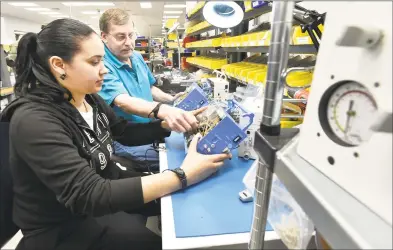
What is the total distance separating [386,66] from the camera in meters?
0.36

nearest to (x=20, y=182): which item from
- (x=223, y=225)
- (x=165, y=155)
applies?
(x=165, y=155)

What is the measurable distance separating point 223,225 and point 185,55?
21.7 feet

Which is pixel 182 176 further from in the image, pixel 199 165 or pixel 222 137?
pixel 222 137

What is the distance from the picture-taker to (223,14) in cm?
156

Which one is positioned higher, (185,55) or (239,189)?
(185,55)

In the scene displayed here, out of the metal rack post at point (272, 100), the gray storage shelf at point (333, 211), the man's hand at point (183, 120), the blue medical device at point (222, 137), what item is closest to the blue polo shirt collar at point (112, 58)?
the man's hand at point (183, 120)

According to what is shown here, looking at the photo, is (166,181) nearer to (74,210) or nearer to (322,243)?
(74,210)

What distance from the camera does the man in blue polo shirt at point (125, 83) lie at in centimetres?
170

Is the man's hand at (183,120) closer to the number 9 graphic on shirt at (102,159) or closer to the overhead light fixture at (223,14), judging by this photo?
the number 9 graphic on shirt at (102,159)

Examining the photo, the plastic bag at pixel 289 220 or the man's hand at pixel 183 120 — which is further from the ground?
the man's hand at pixel 183 120

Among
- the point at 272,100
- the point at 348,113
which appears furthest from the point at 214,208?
the point at 348,113

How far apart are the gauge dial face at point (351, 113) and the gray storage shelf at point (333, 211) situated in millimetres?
89

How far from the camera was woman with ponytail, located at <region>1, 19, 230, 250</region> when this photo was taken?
92cm

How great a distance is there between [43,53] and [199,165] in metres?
0.81
